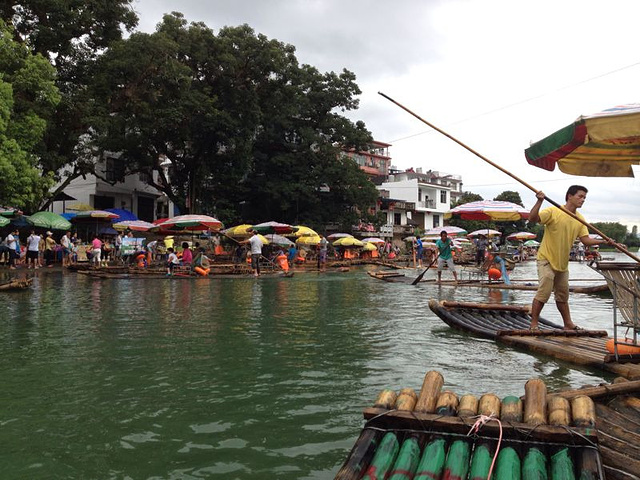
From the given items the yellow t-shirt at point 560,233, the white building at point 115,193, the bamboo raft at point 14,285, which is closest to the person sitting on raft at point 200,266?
the bamboo raft at point 14,285

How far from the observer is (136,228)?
3203cm

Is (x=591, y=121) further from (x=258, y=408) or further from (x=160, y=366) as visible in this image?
(x=160, y=366)

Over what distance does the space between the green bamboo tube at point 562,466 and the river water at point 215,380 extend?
148 cm

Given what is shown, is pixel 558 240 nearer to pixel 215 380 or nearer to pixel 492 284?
pixel 215 380

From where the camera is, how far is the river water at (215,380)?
3871 millimetres

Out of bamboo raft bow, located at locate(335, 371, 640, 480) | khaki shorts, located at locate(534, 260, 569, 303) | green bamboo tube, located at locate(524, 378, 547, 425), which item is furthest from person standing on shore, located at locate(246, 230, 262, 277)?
green bamboo tube, located at locate(524, 378, 547, 425)

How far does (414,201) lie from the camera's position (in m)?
74.4

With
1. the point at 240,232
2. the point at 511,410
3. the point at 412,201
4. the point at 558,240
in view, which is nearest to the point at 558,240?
the point at 558,240

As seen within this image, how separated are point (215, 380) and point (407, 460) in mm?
3276

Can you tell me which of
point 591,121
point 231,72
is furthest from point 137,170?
point 591,121

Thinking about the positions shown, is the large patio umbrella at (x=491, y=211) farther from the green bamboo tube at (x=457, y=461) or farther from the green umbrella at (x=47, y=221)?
the green umbrella at (x=47, y=221)

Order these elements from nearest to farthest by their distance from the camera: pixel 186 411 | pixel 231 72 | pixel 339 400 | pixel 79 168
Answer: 1. pixel 186 411
2. pixel 339 400
3. pixel 79 168
4. pixel 231 72

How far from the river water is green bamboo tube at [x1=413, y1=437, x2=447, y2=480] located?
33.5 inches

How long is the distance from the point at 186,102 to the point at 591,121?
30.2m
